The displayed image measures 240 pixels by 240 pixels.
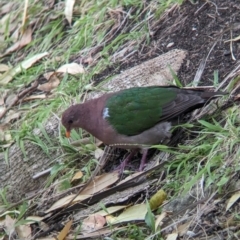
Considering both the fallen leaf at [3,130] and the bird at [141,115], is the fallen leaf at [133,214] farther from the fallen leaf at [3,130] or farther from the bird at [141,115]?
the fallen leaf at [3,130]

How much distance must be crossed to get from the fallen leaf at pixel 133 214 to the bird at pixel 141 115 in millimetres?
536

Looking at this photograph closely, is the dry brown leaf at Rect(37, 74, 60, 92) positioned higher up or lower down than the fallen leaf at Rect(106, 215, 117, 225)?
higher up

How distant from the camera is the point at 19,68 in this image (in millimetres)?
7500

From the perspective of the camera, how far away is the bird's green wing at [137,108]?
5668 millimetres

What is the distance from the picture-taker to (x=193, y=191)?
495 cm

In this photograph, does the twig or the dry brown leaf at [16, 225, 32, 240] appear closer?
the dry brown leaf at [16, 225, 32, 240]

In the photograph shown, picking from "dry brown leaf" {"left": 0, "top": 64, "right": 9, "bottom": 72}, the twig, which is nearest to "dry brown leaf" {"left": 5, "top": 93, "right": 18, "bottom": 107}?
the twig

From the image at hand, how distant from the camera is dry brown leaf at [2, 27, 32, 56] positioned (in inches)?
311

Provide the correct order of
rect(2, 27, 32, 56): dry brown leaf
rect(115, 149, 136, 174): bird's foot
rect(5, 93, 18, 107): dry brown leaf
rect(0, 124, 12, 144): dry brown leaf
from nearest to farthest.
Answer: rect(115, 149, 136, 174): bird's foot < rect(0, 124, 12, 144): dry brown leaf < rect(5, 93, 18, 107): dry brown leaf < rect(2, 27, 32, 56): dry brown leaf

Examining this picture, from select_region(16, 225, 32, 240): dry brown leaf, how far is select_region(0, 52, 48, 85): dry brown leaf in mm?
2239

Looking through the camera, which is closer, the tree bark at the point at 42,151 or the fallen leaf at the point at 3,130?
the tree bark at the point at 42,151

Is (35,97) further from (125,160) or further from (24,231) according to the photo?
(24,231)

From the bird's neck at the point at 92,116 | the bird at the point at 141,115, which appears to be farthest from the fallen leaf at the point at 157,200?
the bird's neck at the point at 92,116

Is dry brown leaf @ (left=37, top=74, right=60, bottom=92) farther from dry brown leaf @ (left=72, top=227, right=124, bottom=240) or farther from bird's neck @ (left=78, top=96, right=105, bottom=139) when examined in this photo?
dry brown leaf @ (left=72, top=227, right=124, bottom=240)
